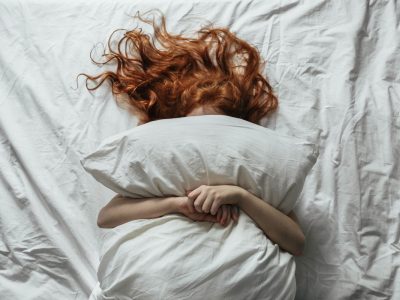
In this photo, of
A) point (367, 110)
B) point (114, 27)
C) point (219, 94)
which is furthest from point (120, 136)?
point (367, 110)

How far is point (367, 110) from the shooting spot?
3.73ft

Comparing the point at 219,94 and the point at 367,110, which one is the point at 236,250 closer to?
the point at 219,94

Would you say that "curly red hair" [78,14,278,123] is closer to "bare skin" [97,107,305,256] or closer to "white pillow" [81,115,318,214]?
"white pillow" [81,115,318,214]

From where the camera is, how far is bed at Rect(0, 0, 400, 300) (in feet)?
3.47

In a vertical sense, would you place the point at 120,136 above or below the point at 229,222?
above

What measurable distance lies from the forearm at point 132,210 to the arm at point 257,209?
55 millimetres

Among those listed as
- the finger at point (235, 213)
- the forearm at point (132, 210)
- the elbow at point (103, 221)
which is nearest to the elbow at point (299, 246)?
the finger at point (235, 213)

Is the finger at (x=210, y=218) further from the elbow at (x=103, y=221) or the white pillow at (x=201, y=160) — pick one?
the elbow at (x=103, y=221)

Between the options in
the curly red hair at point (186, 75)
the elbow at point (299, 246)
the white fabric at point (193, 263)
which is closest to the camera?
the white fabric at point (193, 263)

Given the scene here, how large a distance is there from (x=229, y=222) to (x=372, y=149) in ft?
1.24

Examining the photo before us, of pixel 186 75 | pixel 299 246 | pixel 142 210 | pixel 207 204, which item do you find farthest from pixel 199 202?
pixel 186 75

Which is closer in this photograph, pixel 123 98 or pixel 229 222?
pixel 229 222

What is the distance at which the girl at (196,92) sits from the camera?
0.93 meters

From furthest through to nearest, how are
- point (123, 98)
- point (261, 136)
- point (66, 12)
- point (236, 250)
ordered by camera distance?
point (66, 12)
point (123, 98)
point (261, 136)
point (236, 250)
